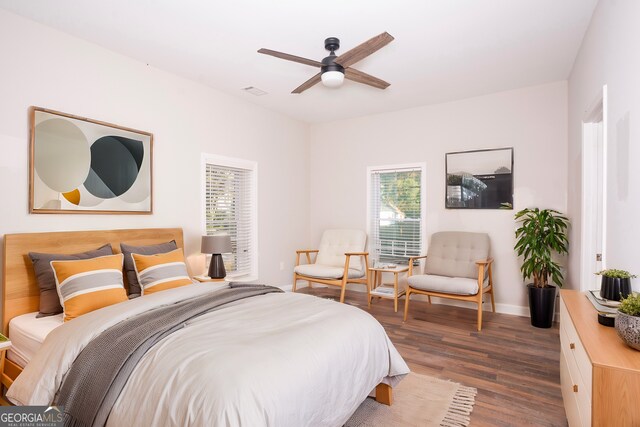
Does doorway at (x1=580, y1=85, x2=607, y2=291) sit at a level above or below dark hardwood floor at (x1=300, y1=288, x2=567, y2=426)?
above

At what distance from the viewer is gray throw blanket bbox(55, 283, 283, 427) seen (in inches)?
59.8

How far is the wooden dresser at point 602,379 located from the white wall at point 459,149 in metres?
2.71

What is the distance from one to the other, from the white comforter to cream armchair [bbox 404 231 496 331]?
1.69m

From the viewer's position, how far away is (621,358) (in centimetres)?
124

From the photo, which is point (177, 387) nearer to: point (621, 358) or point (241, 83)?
point (621, 358)

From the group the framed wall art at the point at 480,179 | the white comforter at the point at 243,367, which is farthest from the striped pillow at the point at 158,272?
the framed wall art at the point at 480,179

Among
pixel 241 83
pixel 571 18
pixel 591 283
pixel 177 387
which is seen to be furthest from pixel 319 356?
pixel 241 83

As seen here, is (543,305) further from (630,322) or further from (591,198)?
(630,322)

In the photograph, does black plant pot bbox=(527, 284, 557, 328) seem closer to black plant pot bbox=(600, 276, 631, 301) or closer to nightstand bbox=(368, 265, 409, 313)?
nightstand bbox=(368, 265, 409, 313)

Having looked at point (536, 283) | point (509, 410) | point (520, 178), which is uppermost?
point (520, 178)

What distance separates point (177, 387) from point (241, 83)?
136 inches

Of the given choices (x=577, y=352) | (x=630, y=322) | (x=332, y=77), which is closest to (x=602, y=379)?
(x=630, y=322)

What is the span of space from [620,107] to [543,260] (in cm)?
207

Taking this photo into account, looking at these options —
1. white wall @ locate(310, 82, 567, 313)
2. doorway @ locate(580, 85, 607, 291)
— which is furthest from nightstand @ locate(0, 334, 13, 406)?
doorway @ locate(580, 85, 607, 291)
